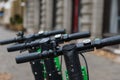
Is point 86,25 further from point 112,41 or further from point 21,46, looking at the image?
point 112,41

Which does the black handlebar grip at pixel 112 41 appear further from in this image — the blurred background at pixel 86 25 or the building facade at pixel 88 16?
the building facade at pixel 88 16

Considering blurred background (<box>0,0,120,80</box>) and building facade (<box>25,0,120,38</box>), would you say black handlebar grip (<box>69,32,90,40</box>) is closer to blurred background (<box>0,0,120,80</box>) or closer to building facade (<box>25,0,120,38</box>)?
blurred background (<box>0,0,120,80</box>)

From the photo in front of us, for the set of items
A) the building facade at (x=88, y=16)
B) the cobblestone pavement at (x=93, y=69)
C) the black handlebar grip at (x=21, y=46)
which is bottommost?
the cobblestone pavement at (x=93, y=69)

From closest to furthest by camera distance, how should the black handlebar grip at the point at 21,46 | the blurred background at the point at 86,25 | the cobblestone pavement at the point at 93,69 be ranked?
the black handlebar grip at the point at 21,46
the cobblestone pavement at the point at 93,69
the blurred background at the point at 86,25

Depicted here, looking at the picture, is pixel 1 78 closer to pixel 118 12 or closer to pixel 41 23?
pixel 118 12

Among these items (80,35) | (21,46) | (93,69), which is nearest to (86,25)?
(93,69)

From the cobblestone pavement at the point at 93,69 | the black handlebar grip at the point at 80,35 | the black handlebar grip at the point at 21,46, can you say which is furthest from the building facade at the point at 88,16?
the black handlebar grip at the point at 80,35

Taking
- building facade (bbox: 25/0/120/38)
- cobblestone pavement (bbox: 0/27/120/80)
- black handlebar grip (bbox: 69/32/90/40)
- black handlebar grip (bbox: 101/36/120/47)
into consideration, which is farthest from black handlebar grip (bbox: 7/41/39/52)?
building facade (bbox: 25/0/120/38)

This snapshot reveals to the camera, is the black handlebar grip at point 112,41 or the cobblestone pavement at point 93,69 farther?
A: the cobblestone pavement at point 93,69

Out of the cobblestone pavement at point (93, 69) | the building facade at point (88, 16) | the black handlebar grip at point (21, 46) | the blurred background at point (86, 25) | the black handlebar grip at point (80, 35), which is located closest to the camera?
the black handlebar grip at point (80, 35)

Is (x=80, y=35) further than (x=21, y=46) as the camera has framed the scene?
No

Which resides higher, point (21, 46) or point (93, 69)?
point (21, 46)

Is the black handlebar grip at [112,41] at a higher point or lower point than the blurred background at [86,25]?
higher

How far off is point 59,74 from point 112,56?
9.73 metres
